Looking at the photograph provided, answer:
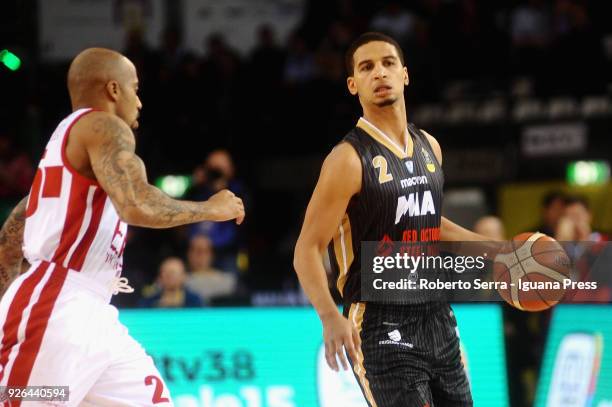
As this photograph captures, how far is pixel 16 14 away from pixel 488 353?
6.96 meters

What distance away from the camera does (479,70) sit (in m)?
13.8

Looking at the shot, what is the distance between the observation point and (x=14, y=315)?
15.9 feet

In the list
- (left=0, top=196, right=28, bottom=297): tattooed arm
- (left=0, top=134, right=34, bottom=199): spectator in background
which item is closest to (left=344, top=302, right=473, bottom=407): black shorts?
(left=0, top=196, right=28, bottom=297): tattooed arm

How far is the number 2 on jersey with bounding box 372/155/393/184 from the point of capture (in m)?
5.25

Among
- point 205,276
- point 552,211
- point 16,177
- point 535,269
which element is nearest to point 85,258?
point 535,269

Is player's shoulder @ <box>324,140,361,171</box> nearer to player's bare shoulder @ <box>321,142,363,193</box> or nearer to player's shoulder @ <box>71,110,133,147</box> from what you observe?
player's bare shoulder @ <box>321,142,363,193</box>

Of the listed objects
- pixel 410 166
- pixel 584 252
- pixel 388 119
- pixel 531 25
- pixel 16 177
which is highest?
pixel 531 25

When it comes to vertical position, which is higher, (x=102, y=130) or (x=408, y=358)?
(x=102, y=130)

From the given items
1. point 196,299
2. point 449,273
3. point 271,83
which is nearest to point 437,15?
point 271,83

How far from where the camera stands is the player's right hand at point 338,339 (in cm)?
480

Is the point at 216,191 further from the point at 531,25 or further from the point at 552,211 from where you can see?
the point at 531,25

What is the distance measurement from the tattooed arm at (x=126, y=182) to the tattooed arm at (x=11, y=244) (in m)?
0.70

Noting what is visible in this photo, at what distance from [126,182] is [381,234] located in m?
1.26

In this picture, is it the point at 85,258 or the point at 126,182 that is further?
the point at 85,258
